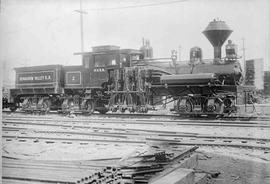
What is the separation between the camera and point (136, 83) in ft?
44.6

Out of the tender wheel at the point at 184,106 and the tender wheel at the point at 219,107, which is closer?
the tender wheel at the point at 219,107

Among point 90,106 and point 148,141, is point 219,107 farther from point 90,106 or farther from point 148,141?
point 90,106

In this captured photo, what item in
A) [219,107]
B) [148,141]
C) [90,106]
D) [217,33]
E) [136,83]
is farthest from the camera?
[90,106]

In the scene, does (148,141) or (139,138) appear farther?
(139,138)

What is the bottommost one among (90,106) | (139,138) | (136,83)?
(139,138)

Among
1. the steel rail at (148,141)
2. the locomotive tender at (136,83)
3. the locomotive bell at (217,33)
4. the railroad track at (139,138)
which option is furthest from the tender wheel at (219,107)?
the steel rail at (148,141)

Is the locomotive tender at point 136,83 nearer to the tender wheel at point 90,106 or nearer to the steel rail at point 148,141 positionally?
the tender wheel at point 90,106

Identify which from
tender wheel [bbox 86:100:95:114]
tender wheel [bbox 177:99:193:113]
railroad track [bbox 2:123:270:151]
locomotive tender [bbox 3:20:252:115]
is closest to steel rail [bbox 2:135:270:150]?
railroad track [bbox 2:123:270:151]

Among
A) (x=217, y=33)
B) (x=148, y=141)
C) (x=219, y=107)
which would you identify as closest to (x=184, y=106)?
(x=219, y=107)

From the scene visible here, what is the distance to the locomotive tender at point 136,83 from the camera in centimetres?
1220

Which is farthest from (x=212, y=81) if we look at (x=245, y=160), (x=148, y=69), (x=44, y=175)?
(x=44, y=175)

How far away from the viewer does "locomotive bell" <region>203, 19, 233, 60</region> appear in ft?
41.3

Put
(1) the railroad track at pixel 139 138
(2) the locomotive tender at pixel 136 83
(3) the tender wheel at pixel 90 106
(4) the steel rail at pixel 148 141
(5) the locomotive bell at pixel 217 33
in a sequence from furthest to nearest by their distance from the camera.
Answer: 1. (3) the tender wheel at pixel 90 106
2. (5) the locomotive bell at pixel 217 33
3. (2) the locomotive tender at pixel 136 83
4. (1) the railroad track at pixel 139 138
5. (4) the steel rail at pixel 148 141

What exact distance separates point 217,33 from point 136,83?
12.3 feet
